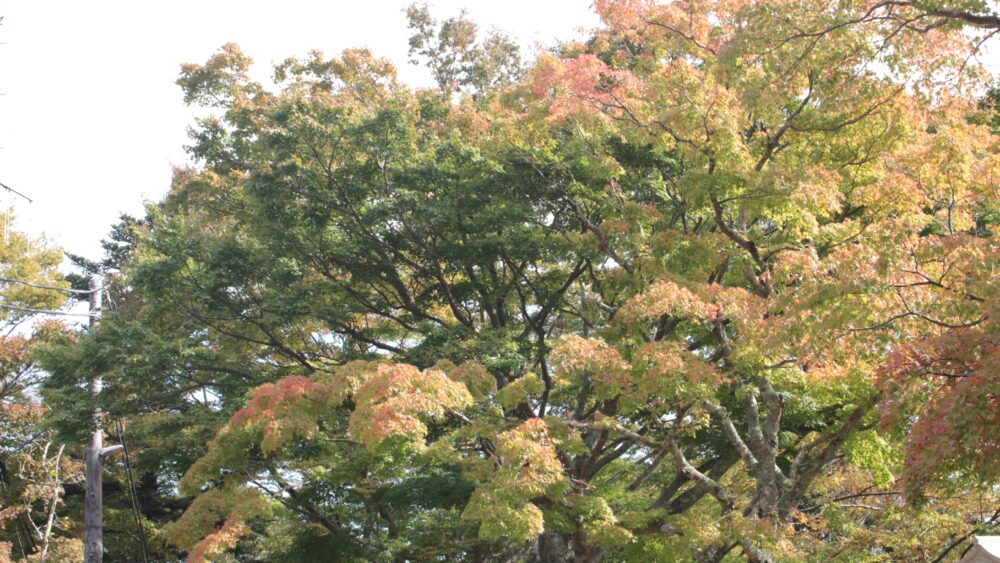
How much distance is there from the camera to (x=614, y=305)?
12.5 metres

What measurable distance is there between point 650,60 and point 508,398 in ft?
18.1

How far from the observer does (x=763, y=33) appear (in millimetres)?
7293

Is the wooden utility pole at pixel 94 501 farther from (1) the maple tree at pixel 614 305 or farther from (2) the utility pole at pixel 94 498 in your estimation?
(1) the maple tree at pixel 614 305

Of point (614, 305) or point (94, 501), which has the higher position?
point (614, 305)

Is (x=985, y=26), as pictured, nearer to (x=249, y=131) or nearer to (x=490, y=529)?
(x=490, y=529)

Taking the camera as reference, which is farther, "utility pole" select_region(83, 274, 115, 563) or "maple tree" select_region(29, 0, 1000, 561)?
"utility pole" select_region(83, 274, 115, 563)

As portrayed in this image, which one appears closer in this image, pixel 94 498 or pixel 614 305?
pixel 94 498

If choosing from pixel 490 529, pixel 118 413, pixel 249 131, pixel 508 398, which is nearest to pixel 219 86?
pixel 249 131

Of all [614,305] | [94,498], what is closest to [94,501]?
[94,498]

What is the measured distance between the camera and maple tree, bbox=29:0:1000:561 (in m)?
A: 7.02

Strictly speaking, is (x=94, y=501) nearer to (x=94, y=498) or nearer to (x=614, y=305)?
(x=94, y=498)

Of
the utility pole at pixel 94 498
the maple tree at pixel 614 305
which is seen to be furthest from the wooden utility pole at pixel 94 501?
the maple tree at pixel 614 305

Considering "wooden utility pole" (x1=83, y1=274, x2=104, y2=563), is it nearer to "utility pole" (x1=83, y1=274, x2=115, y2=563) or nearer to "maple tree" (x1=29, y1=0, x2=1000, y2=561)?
"utility pole" (x1=83, y1=274, x2=115, y2=563)

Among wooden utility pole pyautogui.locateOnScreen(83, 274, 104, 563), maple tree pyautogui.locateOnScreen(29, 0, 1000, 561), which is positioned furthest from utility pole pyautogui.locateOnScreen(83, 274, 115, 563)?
maple tree pyautogui.locateOnScreen(29, 0, 1000, 561)
